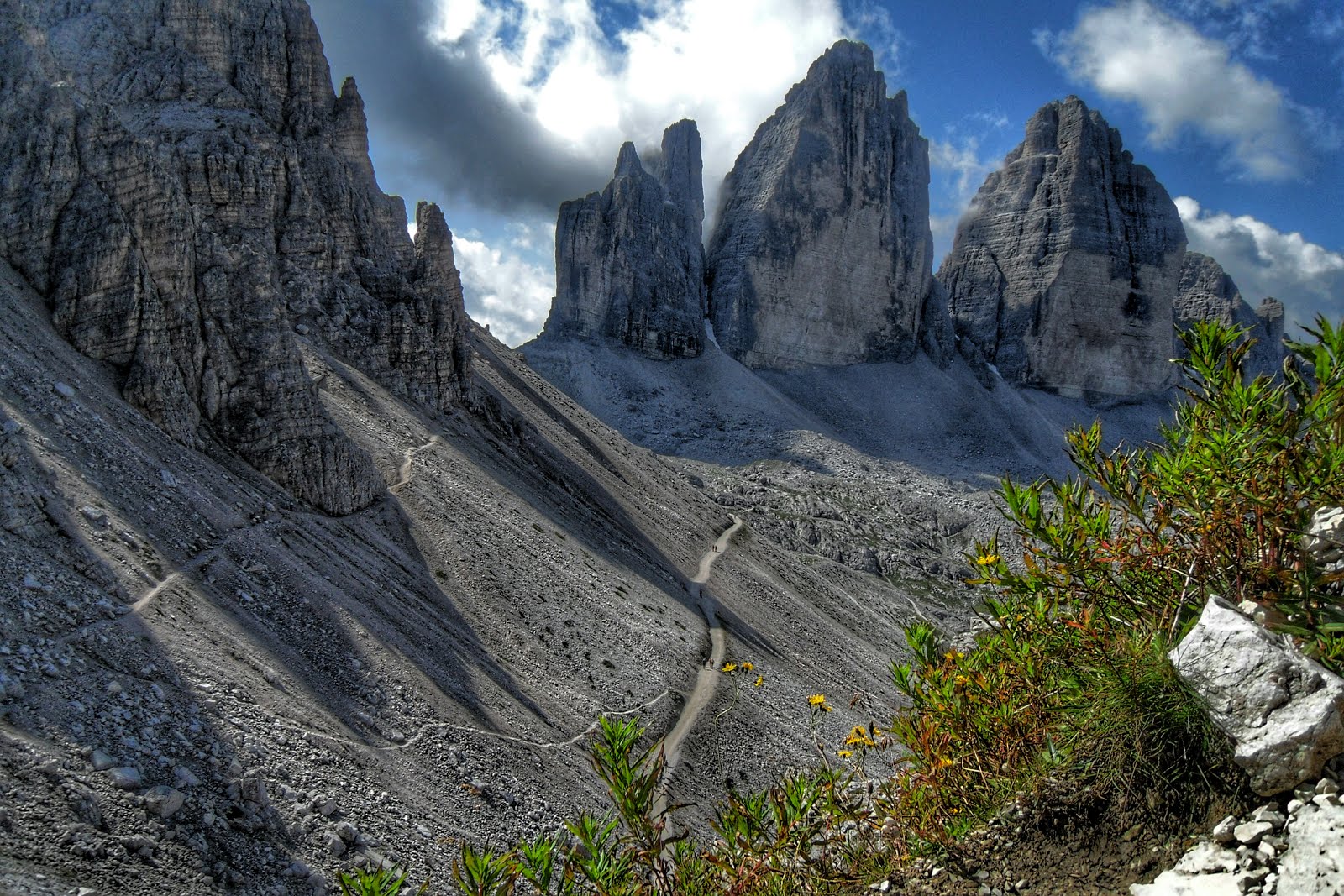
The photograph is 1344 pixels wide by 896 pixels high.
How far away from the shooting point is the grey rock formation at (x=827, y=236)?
354ft

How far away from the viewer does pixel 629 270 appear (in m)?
102

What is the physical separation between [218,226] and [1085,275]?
111m

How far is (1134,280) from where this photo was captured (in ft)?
397

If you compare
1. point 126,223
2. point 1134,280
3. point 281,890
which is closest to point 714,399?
point 1134,280

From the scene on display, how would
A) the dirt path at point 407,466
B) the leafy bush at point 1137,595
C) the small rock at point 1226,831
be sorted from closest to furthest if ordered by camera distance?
the small rock at point 1226,831, the leafy bush at point 1137,595, the dirt path at point 407,466

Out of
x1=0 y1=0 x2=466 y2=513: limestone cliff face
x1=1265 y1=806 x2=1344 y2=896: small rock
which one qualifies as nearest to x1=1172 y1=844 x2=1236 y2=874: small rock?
x1=1265 y1=806 x2=1344 y2=896: small rock

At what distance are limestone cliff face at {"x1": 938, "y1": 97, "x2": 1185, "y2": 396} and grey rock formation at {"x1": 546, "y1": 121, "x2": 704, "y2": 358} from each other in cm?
4328

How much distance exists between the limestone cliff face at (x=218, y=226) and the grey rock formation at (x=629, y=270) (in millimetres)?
51962

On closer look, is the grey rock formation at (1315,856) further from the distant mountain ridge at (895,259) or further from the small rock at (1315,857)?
the distant mountain ridge at (895,259)

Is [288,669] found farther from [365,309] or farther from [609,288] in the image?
[609,288]

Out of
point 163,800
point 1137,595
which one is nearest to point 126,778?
point 163,800

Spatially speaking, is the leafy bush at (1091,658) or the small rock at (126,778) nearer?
the leafy bush at (1091,658)

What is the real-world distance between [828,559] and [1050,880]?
62801mm

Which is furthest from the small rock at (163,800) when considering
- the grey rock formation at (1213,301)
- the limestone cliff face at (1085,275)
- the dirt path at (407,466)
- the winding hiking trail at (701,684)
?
the grey rock formation at (1213,301)
